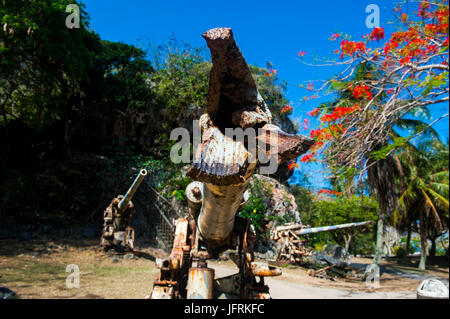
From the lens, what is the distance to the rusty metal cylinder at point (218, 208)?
4.88 ft

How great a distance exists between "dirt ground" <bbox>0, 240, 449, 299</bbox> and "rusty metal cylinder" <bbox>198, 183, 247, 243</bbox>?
2.84 metres

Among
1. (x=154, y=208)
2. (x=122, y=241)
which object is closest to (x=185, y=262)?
(x=122, y=241)

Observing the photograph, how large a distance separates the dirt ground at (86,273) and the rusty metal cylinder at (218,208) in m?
2.84

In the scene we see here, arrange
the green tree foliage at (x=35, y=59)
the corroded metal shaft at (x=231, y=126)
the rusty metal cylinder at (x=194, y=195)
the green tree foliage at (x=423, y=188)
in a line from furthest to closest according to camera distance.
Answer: the green tree foliage at (x=423, y=188), the green tree foliage at (x=35, y=59), the rusty metal cylinder at (x=194, y=195), the corroded metal shaft at (x=231, y=126)

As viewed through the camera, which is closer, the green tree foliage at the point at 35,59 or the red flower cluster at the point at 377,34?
the red flower cluster at the point at 377,34

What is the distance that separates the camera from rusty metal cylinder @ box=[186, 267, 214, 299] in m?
2.41

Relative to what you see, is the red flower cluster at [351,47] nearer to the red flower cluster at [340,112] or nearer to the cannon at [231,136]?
the red flower cluster at [340,112]

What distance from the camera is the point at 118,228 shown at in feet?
30.2

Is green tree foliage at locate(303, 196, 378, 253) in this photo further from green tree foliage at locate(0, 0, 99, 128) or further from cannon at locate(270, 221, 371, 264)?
green tree foliage at locate(0, 0, 99, 128)

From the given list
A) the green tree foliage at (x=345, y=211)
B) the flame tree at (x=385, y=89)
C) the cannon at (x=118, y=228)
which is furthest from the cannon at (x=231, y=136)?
the green tree foliage at (x=345, y=211)

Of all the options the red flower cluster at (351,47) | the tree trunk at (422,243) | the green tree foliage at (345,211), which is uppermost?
the red flower cluster at (351,47)

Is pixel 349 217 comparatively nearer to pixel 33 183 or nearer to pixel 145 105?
pixel 145 105

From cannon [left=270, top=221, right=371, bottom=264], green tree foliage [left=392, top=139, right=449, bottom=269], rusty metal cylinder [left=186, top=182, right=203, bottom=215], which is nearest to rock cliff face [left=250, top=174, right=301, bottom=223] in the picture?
cannon [left=270, top=221, right=371, bottom=264]

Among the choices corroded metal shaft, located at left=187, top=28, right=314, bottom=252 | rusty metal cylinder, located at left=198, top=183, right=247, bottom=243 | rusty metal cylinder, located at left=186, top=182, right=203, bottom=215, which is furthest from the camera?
rusty metal cylinder, located at left=186, top=182, right=203, bottom=215
